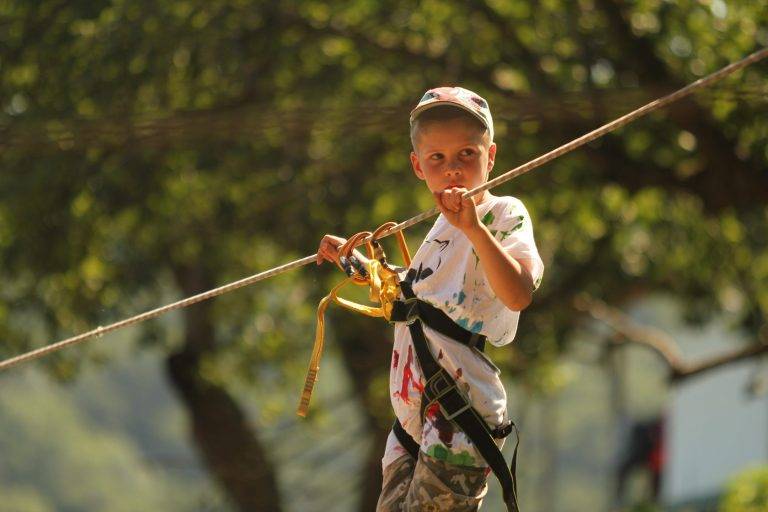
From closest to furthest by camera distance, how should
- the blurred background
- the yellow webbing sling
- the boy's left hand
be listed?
the boy's left hand < the yellow webbing sling < the blurred background

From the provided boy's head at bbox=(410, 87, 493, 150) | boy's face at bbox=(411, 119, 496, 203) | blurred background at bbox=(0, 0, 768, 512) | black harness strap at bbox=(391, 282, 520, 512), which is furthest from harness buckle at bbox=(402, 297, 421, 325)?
blurred background at bbox=(0, 0, 768, 512)

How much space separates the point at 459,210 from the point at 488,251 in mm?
121

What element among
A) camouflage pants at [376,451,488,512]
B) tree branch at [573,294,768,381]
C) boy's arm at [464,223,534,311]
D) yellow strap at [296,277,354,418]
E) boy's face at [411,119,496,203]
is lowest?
tree branch at [573,294,768,381]

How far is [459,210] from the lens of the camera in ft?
11.9

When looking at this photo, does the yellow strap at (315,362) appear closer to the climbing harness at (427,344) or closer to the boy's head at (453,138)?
the climbing harness at (427,344)

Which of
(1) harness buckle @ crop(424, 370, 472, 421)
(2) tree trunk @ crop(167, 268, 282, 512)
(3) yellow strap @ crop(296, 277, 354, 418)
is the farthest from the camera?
(2) tree trunk @ crop(167, 268, 282, 512)

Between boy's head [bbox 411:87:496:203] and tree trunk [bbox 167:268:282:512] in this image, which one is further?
tree trunk [bbox 167:268:282:512]

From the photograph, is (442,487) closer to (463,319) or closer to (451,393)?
(451,393)

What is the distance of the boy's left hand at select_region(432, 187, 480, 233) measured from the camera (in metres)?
3.61

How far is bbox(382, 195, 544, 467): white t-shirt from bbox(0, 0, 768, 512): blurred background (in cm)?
329

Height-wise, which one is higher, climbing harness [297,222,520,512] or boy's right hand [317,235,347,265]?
boy's right hand [317,235,347,265]

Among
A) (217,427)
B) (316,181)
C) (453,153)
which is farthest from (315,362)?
(217,427)

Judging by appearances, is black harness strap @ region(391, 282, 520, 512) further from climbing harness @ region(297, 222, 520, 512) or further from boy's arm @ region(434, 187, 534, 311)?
boy's arm @ region(434, 187, 534, 311)

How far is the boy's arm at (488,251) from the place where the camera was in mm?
3617
